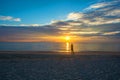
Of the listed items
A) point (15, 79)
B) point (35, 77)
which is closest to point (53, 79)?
point (35, 77)

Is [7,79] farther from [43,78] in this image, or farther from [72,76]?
[72,76]

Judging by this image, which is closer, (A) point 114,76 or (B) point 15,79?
(B) point 15,79

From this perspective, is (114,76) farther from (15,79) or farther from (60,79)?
(15,79)

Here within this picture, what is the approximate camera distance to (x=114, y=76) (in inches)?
629

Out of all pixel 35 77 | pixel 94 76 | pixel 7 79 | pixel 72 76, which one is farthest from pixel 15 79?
pixel 94 76

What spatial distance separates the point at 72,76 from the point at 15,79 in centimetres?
421

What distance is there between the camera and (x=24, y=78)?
15.3 metres

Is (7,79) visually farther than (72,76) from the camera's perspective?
No

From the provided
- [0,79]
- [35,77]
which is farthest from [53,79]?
[0,79]

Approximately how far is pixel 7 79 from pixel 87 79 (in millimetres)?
5640

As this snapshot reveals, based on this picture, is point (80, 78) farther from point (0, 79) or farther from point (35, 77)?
point (0, 79)

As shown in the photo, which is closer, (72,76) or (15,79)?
(15,79)

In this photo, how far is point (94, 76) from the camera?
626 inches

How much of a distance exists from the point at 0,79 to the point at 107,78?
25.3 feet
